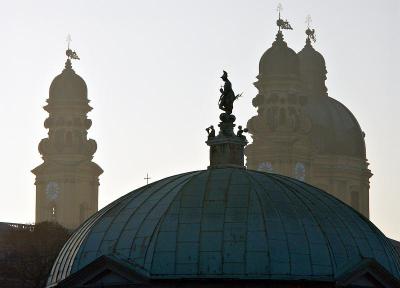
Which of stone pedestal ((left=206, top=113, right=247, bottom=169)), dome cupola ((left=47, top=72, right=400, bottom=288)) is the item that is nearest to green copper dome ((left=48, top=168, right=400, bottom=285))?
dome cupola ((left=47, top=72, right=400, bottom=288))

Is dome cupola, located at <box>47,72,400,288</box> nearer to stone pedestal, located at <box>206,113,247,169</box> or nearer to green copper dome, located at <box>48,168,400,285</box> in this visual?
green copper dome, located at <box>48,168,400,285</box>

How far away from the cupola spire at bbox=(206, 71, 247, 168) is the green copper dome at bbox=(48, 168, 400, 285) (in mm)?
1661

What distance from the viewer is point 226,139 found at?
73.6m

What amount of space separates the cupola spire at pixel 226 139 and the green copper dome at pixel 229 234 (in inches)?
65.4

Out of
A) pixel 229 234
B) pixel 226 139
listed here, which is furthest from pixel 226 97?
pixel 229 234

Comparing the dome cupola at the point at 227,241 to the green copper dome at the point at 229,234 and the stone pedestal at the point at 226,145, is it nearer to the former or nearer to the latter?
the green copper dome at the point at 229,234

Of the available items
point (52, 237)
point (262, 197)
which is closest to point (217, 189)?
point (262, 197)

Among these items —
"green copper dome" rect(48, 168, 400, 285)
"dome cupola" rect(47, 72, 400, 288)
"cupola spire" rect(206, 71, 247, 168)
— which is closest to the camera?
"dome cupola" rect(47, 72, 400, 288)

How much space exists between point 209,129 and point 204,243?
25.0 ft

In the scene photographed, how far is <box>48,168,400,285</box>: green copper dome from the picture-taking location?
220 ft

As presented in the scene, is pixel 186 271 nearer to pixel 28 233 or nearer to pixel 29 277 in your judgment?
pixel 29 277

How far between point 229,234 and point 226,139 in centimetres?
662

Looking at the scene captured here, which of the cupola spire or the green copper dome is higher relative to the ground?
the cupola spire

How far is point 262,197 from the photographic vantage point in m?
69.6
